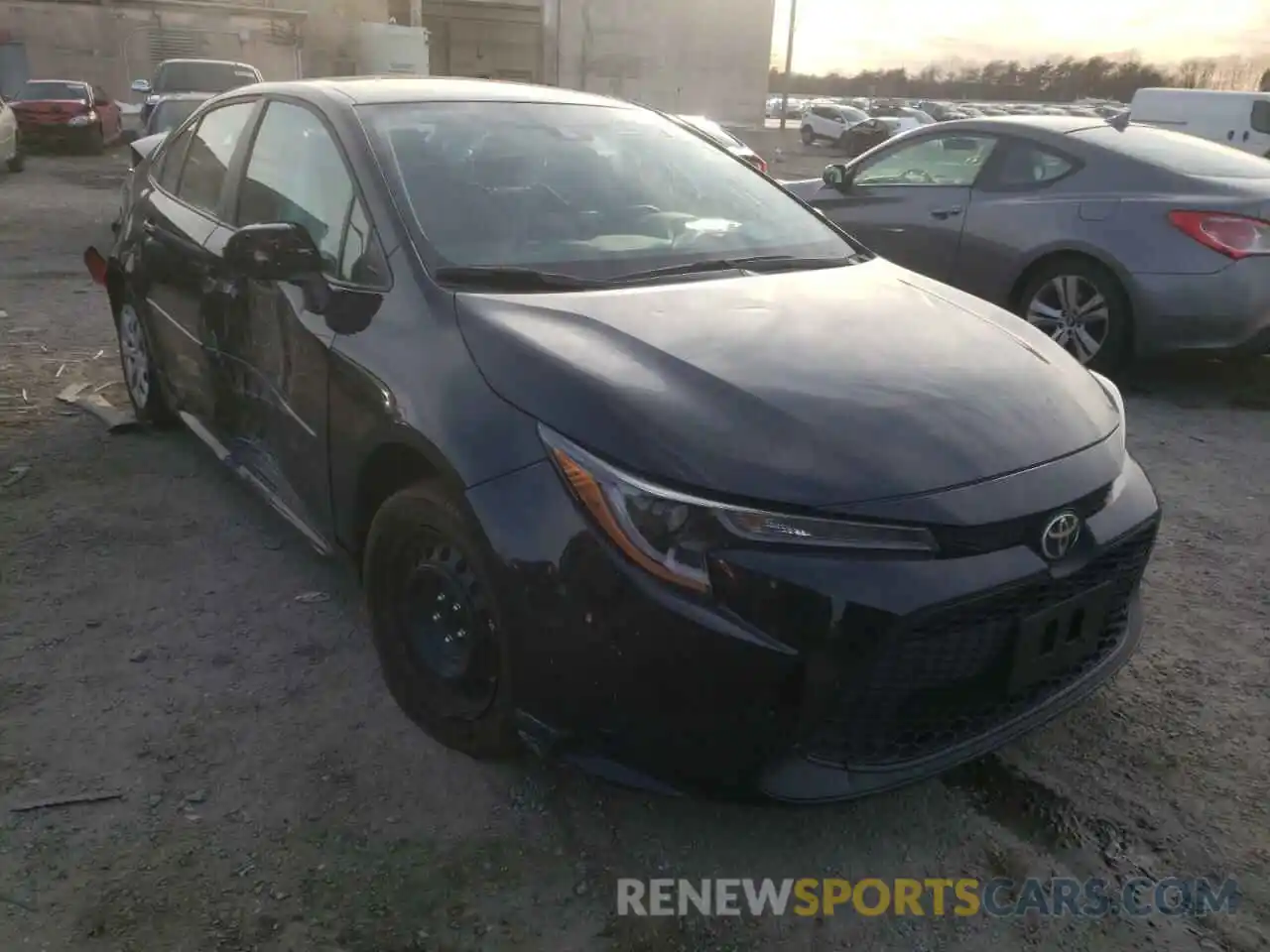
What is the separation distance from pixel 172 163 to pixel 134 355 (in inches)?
35.6

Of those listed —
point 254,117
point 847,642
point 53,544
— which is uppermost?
point 254,117

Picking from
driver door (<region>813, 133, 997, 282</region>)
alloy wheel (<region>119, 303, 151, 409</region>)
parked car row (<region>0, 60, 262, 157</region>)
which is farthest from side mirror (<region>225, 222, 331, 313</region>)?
parked car row (<region>0, 60, 262, 157</region>)

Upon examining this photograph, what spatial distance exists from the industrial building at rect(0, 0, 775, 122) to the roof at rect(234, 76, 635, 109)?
2809cm

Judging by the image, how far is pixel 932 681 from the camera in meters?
2.03

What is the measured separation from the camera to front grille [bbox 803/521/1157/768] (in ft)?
6.38

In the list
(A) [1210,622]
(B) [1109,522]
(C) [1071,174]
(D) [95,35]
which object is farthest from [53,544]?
(D) [95,35]

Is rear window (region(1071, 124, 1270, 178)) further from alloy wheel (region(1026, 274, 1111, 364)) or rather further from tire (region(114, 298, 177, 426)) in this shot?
tire (region(114, 298, 177, 426))

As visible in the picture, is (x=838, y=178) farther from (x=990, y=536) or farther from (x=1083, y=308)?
(x=990, y=536)

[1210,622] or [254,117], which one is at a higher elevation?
[254,117]

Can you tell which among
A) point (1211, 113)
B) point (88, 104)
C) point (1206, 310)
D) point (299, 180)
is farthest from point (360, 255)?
point (88, 104)

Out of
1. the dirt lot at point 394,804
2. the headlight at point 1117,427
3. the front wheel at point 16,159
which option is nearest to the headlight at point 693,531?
the dirt lot at point 394,804

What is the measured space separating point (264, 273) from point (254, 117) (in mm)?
1044

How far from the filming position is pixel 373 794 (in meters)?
2.43

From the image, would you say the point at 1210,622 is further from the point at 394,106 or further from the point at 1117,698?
the point at 394,106
